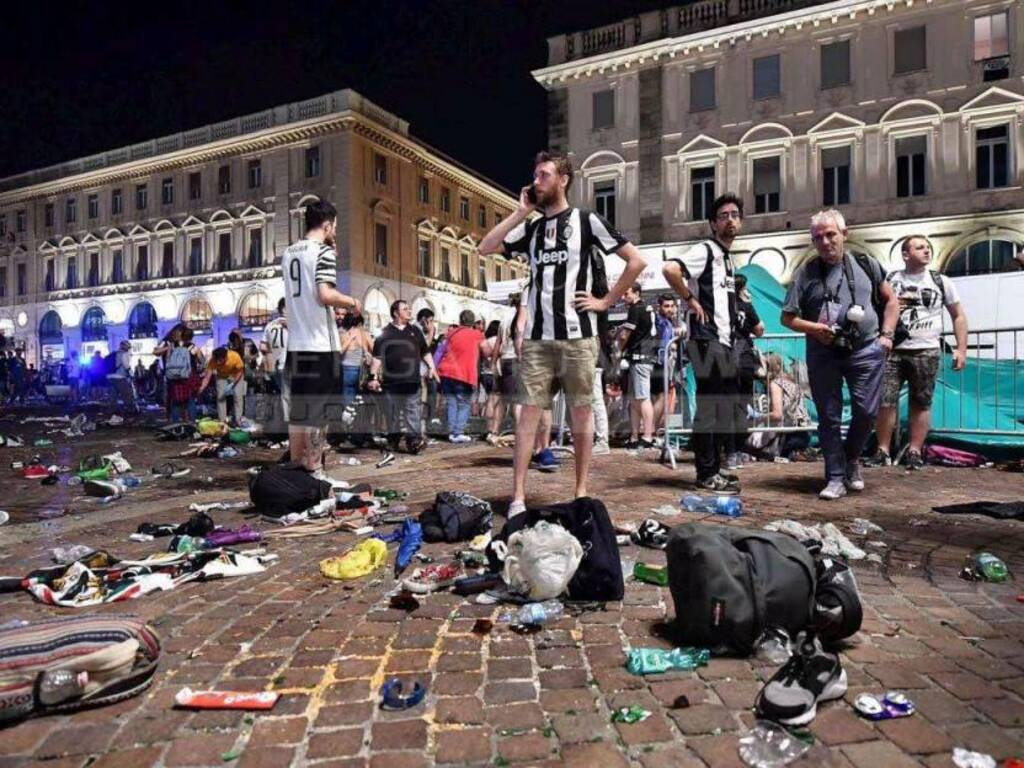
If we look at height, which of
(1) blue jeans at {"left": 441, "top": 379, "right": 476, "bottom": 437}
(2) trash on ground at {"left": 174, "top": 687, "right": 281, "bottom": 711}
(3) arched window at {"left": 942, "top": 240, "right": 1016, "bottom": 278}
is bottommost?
(2) trash on ground at {"left": 174, "top": 687, "right": 281, "bottom": 711}

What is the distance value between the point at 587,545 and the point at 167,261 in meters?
48.6


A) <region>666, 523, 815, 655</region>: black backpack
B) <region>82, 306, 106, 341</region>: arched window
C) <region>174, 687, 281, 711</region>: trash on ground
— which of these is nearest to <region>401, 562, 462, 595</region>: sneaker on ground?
<region>174, 687, 281, 711</region>: trash on ground

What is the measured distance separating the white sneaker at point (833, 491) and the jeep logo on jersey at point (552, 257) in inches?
111

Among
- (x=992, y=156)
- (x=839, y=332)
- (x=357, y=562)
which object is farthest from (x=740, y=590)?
(x=992, y=156)

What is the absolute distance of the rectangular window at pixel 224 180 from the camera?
42.8m

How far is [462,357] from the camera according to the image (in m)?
10.1

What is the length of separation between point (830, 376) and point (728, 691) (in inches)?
149

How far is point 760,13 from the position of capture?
26219mm

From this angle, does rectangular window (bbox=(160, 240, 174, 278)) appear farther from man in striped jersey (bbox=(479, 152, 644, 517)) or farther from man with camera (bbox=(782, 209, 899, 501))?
man with camera (bbox=(782, 209, 899, 501))

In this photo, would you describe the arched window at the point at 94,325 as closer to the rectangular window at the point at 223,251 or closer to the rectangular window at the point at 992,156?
the rectangular window at the point at 223,251

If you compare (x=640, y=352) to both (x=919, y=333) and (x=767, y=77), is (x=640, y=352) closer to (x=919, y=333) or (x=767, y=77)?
(x=919, y=333)

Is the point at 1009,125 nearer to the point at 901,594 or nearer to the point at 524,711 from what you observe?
the point at 901,594

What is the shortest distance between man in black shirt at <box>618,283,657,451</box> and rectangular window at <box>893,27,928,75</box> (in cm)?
2271

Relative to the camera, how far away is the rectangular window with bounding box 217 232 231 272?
42375 millimetres
